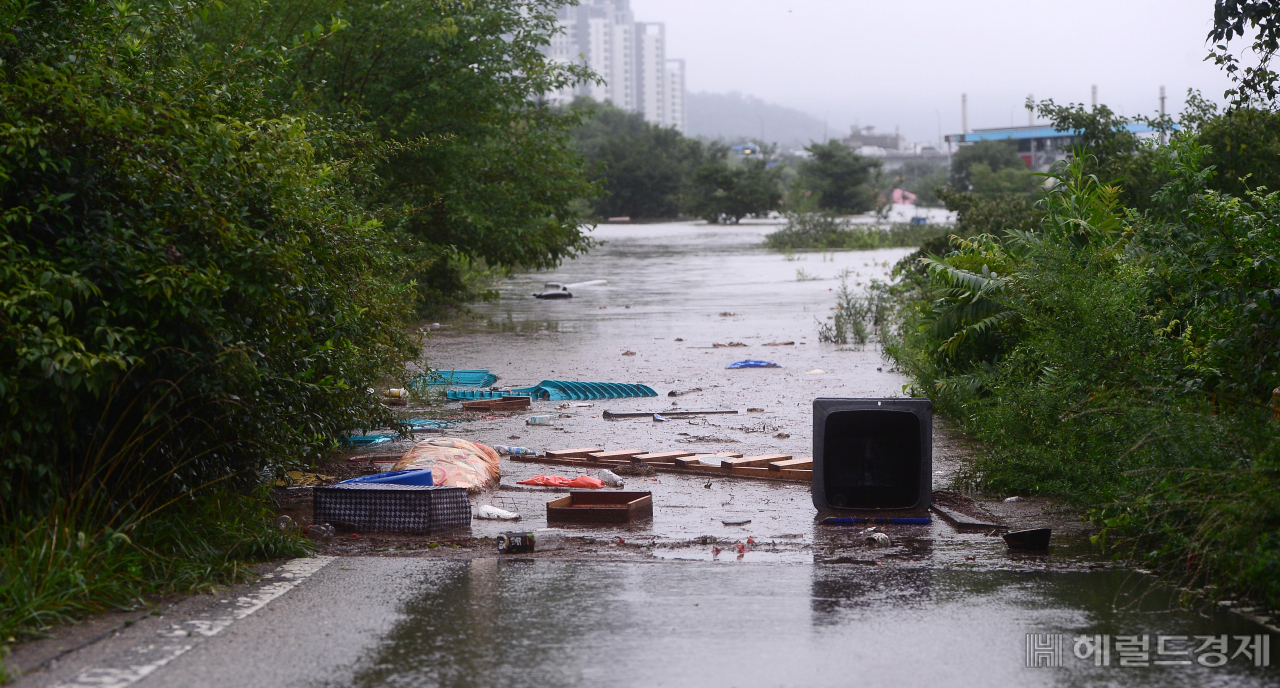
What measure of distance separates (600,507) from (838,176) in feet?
266

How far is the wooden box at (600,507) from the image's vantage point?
7238 mm

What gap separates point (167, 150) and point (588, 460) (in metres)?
4.39

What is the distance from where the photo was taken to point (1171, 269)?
747 centimetres

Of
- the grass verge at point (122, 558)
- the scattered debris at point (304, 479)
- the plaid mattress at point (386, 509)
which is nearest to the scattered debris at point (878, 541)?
the plaid mattress at point (386, 509)

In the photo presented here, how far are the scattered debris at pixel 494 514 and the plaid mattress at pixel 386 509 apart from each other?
0.44 meters

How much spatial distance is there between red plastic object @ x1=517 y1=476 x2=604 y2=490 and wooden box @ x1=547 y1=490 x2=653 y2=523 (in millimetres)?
886

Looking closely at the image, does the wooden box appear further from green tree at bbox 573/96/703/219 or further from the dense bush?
green tree at bbox 573/96/703/219

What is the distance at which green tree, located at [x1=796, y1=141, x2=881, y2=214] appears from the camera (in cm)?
8531

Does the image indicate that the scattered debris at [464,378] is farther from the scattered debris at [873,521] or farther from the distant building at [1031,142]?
the distant building at [1031,142]

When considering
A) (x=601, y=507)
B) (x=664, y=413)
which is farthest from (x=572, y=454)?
(x=664, y=413)

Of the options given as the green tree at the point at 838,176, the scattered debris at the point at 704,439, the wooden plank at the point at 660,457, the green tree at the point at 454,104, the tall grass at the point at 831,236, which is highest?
the green tree at the point at 838,176

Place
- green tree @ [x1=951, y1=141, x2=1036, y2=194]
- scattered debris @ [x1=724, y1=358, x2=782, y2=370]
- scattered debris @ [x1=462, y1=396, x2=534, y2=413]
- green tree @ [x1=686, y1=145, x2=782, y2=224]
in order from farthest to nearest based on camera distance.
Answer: green tree @ [x1=951, y1=141, x2=1036, y2=194] → green tree @ [x1=686, y1=145, x2=782, y2=224] → scattered debris @ [x1=724, y1=358, x2=782, y2=370] → scattered debris @ [x1=462, y1=396, x2=534, y2=413]

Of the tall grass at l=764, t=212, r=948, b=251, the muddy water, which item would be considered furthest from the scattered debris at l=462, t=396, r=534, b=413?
the tall grass at l=764, t=212, r=948, b=251

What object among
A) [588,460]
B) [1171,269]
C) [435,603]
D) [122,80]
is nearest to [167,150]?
[122,80]
